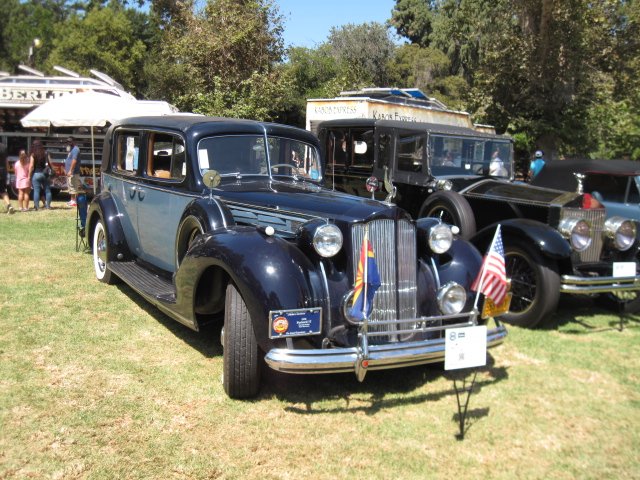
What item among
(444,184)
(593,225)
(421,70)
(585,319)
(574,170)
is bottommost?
(585,319)

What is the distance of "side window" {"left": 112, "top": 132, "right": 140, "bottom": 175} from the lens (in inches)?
226

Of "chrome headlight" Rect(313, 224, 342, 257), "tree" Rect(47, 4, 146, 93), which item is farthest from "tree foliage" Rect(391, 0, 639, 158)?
"tree" Rect(47, 4, 146, 93)

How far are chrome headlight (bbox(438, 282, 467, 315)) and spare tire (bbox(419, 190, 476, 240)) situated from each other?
8.60 ft

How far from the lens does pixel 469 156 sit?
7.75 metres

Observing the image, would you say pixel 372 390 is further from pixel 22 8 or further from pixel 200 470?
pixel 22 8

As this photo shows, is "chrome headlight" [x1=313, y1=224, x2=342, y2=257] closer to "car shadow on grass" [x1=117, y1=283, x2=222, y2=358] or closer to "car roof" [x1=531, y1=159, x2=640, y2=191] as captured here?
"car shadow on grass" [x1=117, y1=283, x2=222, y2=358]

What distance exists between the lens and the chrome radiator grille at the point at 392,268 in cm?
371

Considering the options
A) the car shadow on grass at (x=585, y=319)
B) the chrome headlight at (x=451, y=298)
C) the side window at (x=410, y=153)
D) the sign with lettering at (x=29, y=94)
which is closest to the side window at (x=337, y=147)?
the side window at (x=410, y=153)

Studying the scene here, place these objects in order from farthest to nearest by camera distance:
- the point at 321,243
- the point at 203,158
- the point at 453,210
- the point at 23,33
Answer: the point at 23,33 < the point at 453,210 < the point at 203,158 < the point at 321,243

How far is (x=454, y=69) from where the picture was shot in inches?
1298

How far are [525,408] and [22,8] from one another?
48283 millimetres

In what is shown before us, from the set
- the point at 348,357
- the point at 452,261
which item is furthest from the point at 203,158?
the point at 348,357

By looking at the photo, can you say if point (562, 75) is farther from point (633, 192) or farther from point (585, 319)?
point (585, 319)

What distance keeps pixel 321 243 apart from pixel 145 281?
7.42 feet
